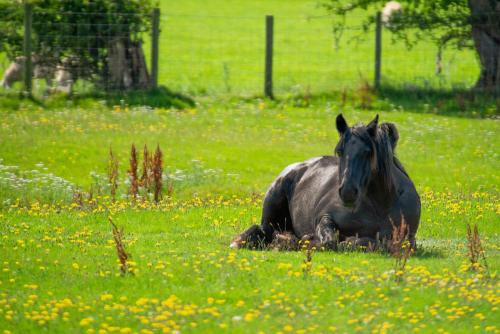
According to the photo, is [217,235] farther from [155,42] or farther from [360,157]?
[155,42]

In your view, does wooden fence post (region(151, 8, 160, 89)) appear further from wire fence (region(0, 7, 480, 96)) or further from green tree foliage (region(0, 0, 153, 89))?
green tree foliage (region(0, 0, 153, 89))

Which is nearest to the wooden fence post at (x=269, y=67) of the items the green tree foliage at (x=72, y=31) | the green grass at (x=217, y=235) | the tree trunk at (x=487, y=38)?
the green grass at (x=217, y=235)

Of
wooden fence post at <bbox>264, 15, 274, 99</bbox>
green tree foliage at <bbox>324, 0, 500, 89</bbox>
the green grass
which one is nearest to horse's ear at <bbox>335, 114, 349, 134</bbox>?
the green grass

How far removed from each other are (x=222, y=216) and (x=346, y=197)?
423 centimetres

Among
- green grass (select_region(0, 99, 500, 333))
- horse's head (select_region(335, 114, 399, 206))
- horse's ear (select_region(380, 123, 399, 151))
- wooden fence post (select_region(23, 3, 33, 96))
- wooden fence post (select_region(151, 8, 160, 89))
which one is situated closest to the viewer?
green grass (select_region(0, 99, 500, 333))

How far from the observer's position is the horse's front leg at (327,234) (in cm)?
1185

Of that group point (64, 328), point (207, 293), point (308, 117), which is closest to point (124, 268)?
point (207, 293)

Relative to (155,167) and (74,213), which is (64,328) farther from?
(155,167)

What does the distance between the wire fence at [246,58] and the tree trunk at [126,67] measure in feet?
0.41

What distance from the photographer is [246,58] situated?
38.8 meters

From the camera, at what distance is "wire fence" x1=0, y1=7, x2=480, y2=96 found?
25859 millimetres

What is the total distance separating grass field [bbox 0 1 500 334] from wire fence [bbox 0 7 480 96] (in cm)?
36

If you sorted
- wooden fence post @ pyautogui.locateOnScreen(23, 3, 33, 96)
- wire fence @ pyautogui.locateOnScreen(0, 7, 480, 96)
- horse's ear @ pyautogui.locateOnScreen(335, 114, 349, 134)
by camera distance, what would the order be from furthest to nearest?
wire fence @ pyautogui.locateOnScreen(0, 7, 480, 96) → wooden fence post @ pyautogui.locateOnScreen(23, 3, 33, 96) → horse's ear @ pyautogui.locateOnScreen(335, 114, 349, 134)

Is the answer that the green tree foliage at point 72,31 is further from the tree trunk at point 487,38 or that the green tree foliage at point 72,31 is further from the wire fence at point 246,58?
the tree trunk at point 487,38
